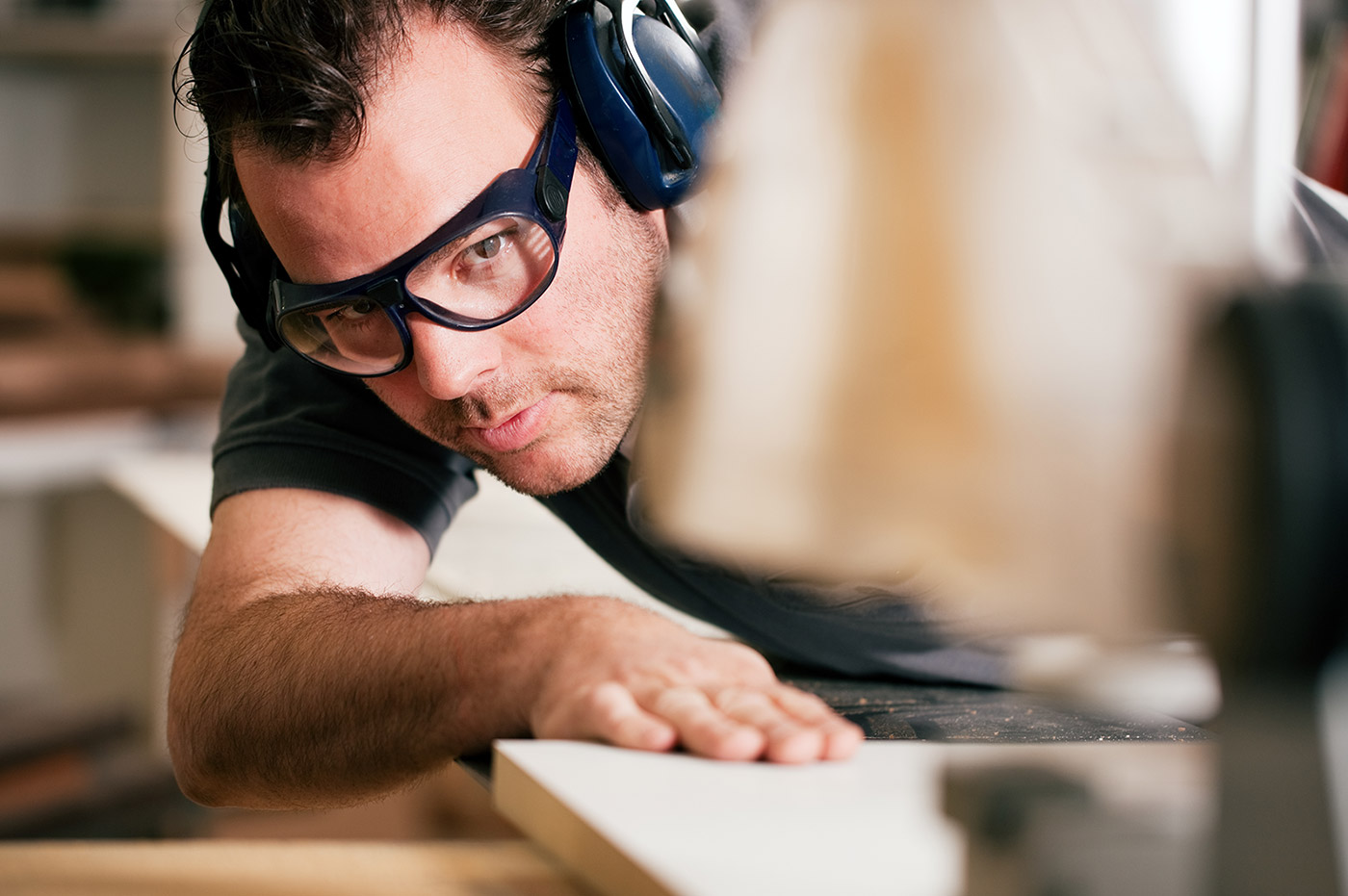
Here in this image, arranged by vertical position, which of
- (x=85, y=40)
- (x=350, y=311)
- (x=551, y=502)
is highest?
(x=85, y=40)

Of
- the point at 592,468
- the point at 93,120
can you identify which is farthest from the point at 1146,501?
the point at 93,120

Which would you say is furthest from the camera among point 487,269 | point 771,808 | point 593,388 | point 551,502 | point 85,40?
point 85,40

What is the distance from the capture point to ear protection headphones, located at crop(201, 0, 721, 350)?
674 millimetres

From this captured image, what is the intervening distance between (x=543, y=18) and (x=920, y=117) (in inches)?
19.6

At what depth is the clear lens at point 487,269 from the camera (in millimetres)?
626

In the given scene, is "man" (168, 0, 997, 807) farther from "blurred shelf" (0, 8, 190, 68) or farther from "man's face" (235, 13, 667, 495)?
"blurred shelf" (0, 8, 190, 68)

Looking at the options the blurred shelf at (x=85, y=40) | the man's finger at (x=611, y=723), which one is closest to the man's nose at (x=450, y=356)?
the man's finger at (x=611, y=723)

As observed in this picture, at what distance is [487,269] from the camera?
646 millimetres

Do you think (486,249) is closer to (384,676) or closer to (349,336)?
(349,336)

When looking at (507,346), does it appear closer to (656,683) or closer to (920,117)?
(656,683)

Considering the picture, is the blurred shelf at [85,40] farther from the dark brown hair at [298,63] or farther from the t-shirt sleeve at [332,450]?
the dark brown hair at [298,63]

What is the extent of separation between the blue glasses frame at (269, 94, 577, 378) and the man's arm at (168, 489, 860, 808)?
6.3 inches

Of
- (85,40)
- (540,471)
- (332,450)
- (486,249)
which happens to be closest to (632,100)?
(486,249)

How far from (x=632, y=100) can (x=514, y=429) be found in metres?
0.21
